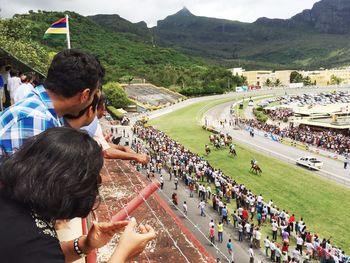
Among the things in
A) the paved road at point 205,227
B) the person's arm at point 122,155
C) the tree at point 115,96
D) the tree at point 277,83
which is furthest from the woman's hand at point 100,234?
the tree at point 277,83

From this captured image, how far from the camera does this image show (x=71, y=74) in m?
2.99

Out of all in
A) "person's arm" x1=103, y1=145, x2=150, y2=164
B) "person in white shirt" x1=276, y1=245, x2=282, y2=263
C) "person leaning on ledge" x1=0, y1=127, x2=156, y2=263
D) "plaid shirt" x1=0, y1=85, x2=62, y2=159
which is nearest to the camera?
"person leaning on ledge" x1=0, y1=127, x2=156, y2=263

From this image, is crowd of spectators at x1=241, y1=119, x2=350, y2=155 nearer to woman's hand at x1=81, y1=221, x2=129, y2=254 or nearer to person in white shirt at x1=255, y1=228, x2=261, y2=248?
person in white shirt at x1=255, y1=228, x2=261, y2=248

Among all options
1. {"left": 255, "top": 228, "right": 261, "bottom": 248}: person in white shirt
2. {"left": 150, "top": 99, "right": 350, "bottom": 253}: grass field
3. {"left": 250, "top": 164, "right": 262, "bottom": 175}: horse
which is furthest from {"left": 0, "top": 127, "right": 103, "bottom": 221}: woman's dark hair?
{"left": 250, "top": 164, "right": 262, "bottom": 175}: horse

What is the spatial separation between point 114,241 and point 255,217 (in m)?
17.8

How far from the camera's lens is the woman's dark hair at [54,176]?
1812mm

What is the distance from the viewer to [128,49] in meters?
146

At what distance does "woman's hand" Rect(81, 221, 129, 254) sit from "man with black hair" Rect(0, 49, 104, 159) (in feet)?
2.38

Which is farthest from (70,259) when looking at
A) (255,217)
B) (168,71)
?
(168,71)

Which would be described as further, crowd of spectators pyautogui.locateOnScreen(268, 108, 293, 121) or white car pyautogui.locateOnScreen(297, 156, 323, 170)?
crowd of spectators pyautogui.locateOnScreen(268, 108, 293, 121)

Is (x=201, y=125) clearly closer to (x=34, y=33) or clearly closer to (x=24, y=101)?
(x=24, y=101)

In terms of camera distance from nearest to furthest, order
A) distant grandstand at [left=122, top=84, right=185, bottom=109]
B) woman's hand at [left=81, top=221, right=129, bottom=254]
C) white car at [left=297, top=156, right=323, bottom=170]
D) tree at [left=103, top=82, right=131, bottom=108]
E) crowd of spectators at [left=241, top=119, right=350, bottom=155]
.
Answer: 1. woman's hand at [left=81, top=221, right=129, bottom=254]
2. white car at [left=297, top=156, right=323, bottom=170]
3. crowd of spectators at [left=241, top=119, right=350, bottom=155]
4. tree at [left=103, top=82, right=131, bottom=108]
5. distant grandstand at [left=122, top=84, right=185, bottom=109]

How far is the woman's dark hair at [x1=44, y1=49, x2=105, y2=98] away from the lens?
2965 millimetres

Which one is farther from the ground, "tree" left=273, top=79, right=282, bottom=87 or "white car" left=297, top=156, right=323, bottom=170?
"tree" left=273, top=79, right=282, bottom=87
